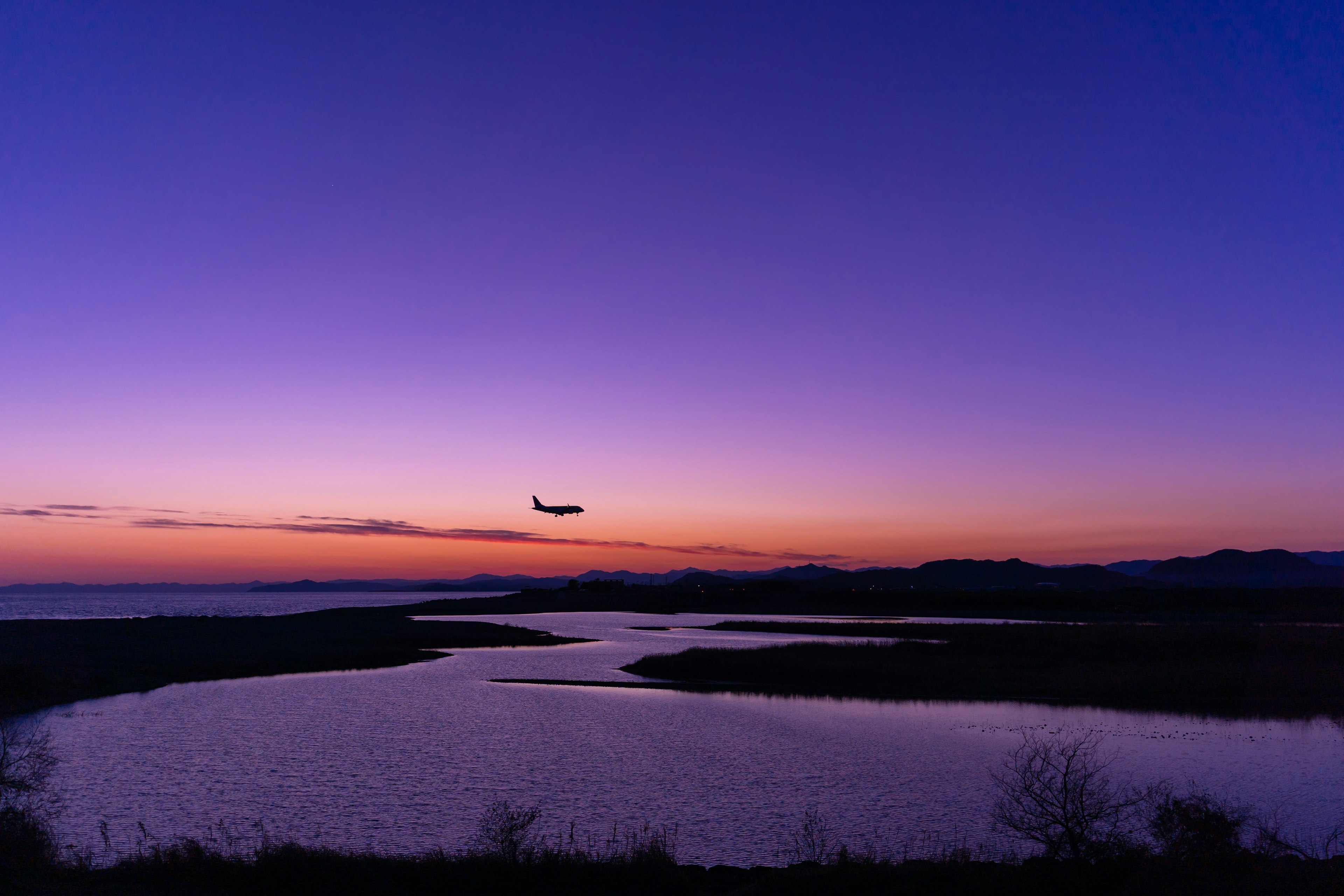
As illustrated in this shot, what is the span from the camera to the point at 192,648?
63.3m

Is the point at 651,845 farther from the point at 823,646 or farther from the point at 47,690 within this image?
the point at 823,646

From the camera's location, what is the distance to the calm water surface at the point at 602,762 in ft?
68.3

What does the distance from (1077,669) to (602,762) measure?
32666 mm

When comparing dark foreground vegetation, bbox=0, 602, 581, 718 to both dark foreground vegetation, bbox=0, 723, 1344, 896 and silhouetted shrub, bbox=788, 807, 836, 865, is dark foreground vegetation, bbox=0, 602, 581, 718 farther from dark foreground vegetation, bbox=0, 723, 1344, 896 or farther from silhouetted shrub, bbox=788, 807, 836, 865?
silhouetted shrub, bbox=788, 807, 836, 865

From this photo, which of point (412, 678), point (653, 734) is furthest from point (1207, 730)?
point (412, 678)

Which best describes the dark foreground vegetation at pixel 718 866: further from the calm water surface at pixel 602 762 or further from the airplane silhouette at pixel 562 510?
the airplane silhouette at pixel 562 510

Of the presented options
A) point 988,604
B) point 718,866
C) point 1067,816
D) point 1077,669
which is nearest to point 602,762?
point 718,866

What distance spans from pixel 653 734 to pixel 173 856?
20.1m

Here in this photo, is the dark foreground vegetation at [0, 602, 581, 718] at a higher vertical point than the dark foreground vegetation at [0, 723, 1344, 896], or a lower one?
lower

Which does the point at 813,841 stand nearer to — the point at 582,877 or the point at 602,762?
the point at 582,877

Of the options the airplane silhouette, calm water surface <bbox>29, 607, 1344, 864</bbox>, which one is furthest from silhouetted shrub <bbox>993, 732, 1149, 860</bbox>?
the airplane silhouette

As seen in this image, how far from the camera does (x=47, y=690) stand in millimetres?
40438

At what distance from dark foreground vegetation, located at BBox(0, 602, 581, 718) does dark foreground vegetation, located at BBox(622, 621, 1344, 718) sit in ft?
78.0

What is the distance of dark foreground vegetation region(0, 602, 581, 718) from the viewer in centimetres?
4259
